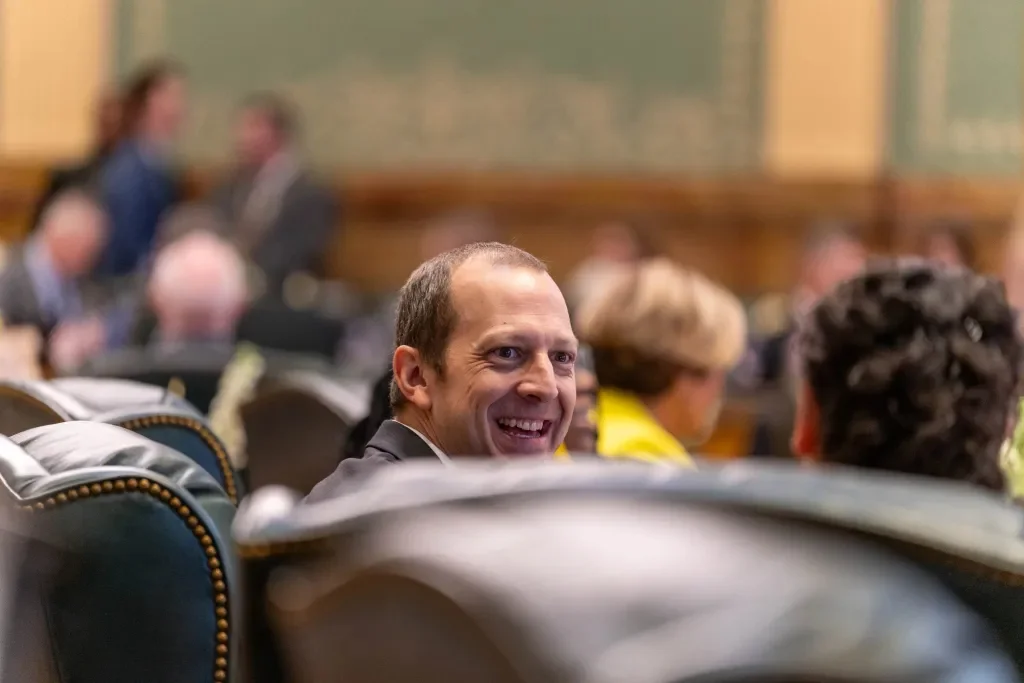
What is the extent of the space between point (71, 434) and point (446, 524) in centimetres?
87

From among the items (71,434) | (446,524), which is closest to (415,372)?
(71,434)

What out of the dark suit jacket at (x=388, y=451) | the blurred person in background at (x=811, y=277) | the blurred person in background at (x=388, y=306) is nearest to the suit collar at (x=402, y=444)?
the dark suit jacket at (x=388, y=451)

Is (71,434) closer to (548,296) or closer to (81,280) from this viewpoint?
(548,296)

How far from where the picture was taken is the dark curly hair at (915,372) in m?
1.64

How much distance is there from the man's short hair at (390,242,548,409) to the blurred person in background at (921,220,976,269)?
159 inches

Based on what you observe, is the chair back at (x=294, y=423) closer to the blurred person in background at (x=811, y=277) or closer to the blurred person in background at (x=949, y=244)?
the blurred person in background at (x=811, y=277)

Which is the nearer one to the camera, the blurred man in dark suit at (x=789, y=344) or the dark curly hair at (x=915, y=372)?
the dark curly hair at (x=915, y=372)

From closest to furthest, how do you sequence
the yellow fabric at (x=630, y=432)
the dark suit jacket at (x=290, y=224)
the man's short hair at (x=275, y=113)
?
the yellow fabric at (x=630, y=432), the dark suit jacket at (x=290, y=224), the man's short hair at (x=275, y=113)

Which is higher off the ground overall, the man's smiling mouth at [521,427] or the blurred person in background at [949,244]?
the blurred person in background at [949,244]

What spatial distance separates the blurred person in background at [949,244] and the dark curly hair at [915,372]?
3.79 m

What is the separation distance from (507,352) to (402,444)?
0.50 feet

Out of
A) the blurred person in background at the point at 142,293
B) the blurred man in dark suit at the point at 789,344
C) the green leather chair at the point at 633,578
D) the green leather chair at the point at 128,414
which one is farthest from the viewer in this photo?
the blurred person in background at the point at 142,293

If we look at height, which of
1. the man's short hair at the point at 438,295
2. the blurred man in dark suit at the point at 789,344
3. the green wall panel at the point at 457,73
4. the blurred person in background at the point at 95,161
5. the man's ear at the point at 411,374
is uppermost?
the green wall panel at the point at 457,73

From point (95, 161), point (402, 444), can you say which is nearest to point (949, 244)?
point (95, 161)
